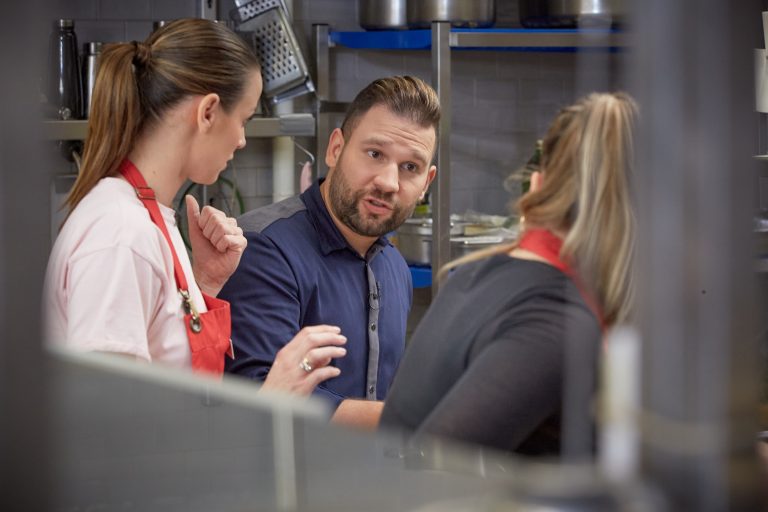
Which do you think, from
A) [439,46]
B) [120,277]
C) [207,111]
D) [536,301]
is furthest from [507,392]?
[439,46]

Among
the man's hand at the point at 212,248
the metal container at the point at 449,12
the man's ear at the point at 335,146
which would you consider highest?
the metal container at the point at 449,12

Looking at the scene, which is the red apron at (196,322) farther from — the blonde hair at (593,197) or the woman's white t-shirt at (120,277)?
the blonde hair at (593,197)

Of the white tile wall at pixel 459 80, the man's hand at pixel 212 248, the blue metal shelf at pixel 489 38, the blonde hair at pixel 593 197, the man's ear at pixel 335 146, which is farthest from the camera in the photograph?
the white tile wall at pixel 459 80

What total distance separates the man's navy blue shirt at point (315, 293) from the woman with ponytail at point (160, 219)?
0.04 metres

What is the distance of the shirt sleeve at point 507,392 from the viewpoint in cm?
44

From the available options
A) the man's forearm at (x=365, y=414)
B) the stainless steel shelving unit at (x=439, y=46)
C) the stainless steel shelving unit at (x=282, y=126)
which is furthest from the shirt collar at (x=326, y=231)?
the stainless steel shelving unit at (x=282, y=126)

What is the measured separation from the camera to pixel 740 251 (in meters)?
0.23

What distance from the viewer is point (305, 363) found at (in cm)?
77

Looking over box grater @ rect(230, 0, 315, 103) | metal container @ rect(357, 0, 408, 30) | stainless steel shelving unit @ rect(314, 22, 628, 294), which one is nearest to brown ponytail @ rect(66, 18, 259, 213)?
stainless steel shelving unit @ rect(314, 22, 628, 294)

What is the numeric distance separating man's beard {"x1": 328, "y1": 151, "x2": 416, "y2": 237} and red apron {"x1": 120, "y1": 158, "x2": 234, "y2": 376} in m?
0.25

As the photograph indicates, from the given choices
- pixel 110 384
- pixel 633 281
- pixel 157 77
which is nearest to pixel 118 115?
pixel 157 77

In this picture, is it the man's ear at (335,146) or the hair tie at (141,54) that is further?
the man's ear at (335,146)

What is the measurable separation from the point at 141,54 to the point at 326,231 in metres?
0.30

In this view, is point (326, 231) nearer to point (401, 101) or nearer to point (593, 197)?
point (401, 101)
